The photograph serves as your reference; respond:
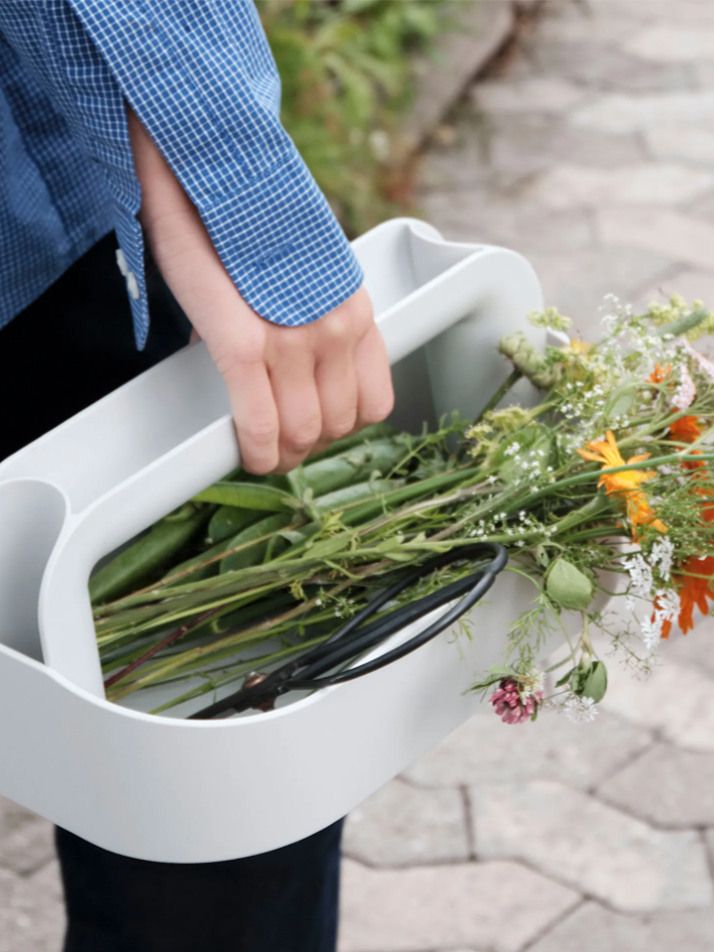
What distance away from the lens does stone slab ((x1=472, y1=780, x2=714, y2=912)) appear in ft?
4.65

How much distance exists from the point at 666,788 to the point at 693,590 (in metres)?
0.91

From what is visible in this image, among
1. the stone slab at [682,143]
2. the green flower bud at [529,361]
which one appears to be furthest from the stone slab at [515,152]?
the green flower bud at [529,361]

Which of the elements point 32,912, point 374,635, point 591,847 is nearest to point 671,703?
point 591,847

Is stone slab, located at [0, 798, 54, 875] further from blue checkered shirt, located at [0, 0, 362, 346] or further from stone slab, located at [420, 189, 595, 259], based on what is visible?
stone slab, located at [420, 189, 595, 259]

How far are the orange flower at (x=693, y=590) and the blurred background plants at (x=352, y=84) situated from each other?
2.05 metres

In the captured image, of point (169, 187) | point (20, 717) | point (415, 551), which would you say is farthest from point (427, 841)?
point (169, 187)

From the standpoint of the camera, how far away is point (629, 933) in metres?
1.37

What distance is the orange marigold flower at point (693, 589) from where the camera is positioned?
2.37 feet

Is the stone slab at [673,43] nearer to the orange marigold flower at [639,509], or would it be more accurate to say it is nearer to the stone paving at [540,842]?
the stone paving at [540,842]

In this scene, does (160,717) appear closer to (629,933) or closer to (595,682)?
(595,682)

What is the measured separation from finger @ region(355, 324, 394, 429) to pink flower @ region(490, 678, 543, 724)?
199 mm

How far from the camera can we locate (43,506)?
0.66 meters

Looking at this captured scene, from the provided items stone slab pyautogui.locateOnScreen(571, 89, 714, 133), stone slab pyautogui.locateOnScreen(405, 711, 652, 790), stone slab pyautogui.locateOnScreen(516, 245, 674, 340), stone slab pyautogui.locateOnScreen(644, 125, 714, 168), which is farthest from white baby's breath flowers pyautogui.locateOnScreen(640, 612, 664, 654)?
stone slab pyautogui.locateOnScreen(571, 89, 714, 133)

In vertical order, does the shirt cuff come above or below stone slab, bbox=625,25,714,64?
above
